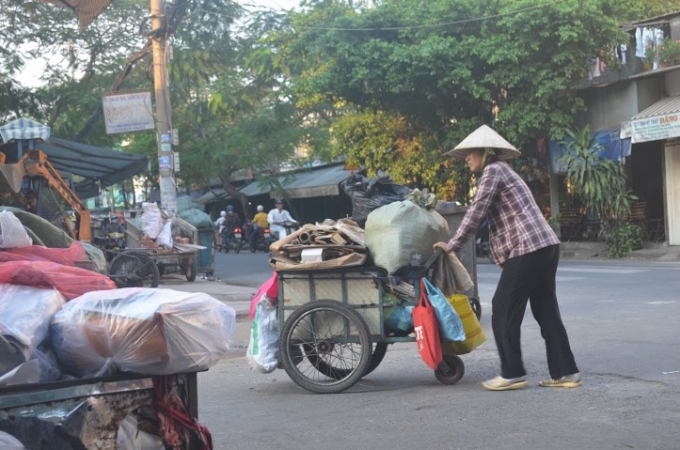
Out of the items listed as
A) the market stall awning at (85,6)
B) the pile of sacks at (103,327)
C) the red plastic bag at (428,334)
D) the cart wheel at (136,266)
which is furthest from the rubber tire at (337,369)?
the market stall awning at (85,6)

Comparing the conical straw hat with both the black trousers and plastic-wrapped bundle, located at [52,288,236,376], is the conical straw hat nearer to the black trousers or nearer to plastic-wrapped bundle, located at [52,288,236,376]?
the black trousers

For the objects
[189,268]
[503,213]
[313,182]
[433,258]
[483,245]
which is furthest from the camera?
[313,182]

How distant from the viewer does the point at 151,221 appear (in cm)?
1652

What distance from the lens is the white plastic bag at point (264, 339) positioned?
264 inches

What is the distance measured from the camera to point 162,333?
3494mm

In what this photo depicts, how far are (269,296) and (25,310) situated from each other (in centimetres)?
348

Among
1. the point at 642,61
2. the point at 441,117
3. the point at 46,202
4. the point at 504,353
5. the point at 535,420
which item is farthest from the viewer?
the point at 441,117

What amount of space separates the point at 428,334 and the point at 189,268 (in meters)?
11.5

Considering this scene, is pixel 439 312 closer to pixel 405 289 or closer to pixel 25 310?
pixel 405 289

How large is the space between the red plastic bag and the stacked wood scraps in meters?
0.59

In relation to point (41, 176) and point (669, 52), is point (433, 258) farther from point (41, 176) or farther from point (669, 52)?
point (669, 52)

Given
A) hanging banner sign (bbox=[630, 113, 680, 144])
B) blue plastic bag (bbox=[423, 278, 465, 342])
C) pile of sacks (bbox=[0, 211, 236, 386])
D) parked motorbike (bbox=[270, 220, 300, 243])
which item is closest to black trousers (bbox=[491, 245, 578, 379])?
blue plastic bag (bbox=[423, 278, 465, 342])

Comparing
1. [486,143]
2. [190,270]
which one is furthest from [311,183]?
[486,143]

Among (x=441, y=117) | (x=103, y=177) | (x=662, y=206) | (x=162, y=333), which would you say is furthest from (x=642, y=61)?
(x=162, y=333)
